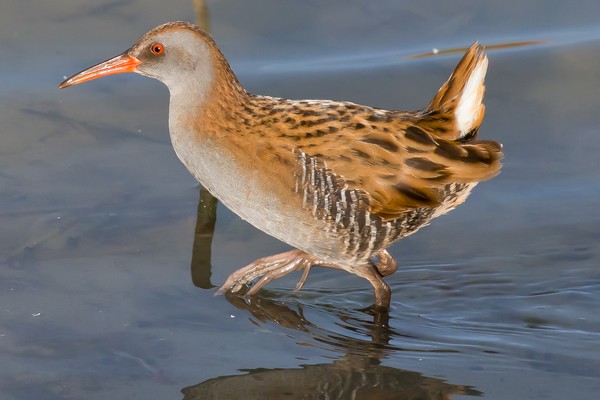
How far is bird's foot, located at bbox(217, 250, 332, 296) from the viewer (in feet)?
17.0

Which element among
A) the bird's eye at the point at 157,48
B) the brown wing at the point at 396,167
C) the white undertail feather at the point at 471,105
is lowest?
the brown wing at the point at 396,167

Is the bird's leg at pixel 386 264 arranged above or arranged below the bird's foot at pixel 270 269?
above

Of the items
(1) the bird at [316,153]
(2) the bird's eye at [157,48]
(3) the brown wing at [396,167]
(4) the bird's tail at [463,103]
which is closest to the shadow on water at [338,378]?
(1) the bird at [316,153]

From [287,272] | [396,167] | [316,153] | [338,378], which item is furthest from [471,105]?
[338,378]

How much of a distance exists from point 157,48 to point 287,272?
113 cm

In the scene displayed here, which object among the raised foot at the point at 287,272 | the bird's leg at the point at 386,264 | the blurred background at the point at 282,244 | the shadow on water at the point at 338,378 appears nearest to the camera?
the shadow on water at the point at 338,378

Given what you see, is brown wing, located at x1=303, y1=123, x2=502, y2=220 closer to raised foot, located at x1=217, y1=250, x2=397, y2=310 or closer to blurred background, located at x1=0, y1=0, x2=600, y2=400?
raised foot, located at x1=217, y1=250, x2=397, y2=310

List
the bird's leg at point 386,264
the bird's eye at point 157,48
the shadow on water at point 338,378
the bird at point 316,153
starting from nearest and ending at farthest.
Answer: the shadow on water at point 338,378 → the bird at point 316,153 → the bird's eye at point 157,48 → the bird's leg at point 386,264

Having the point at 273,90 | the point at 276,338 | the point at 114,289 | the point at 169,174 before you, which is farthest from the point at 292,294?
the point at 273,90

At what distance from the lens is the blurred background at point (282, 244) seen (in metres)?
4.65

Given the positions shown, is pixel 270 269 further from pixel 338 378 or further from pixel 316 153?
pixel 338 378

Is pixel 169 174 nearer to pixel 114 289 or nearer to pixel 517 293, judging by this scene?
pixel 114 289

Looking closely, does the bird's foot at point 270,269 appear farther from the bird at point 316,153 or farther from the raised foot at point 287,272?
the bird at point 316,153

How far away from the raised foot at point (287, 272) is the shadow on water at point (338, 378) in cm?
14
